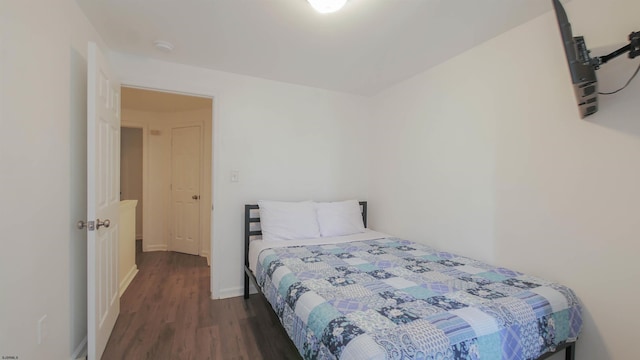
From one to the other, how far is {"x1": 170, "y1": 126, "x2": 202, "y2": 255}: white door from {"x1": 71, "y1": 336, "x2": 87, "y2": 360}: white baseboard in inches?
95.9

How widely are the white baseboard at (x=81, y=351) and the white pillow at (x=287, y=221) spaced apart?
1383mm

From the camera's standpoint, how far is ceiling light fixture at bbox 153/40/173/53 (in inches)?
83.5

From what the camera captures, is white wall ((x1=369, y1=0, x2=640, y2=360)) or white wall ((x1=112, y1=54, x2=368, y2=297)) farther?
white wall ((x1=112, y1=54, x2=368, y2=297))

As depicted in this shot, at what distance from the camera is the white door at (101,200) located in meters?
1.56

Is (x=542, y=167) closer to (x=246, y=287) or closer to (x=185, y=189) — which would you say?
(x=246, y=287)

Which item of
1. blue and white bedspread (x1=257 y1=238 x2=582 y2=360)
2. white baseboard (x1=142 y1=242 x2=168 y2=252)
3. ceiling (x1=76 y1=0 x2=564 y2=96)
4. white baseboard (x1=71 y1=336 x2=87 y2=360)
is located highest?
ceiling (x1=76 y1=0 x2=564 y2=96)

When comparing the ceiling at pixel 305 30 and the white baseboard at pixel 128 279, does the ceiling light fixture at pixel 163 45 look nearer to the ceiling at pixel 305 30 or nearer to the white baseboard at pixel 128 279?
the ceiling at pixel 305 30

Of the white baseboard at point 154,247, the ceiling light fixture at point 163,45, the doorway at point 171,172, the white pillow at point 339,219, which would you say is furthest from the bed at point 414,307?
the white baseboard at point 154,247

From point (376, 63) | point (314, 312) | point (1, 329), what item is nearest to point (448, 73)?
point (376, 63)

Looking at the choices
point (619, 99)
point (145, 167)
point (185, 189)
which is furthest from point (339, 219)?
point (145, 167)

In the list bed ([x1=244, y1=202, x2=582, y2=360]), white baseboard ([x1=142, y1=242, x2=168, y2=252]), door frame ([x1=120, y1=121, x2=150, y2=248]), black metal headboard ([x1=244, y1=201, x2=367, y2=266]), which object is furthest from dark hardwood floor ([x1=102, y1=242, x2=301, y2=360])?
door frame ([x1=120, y1=121, x2=150, y2=248])

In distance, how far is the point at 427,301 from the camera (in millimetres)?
1317

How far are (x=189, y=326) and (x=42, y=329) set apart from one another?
103cm

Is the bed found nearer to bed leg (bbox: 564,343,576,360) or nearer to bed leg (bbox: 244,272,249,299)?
bed leg (bbox: 564,343,576,360)
